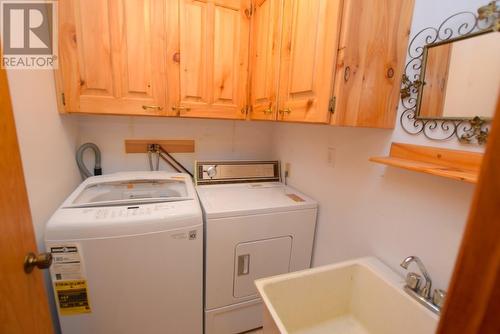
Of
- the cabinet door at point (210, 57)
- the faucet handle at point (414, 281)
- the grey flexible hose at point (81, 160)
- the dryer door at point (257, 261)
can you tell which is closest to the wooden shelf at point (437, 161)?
the faucet handle at point (414, 281)

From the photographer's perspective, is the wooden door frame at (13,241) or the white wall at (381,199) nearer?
the wooden door frame at (13,241)

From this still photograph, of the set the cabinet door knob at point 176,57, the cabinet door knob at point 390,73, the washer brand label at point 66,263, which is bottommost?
the washer brand label at point 66,263

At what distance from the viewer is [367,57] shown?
910 mm

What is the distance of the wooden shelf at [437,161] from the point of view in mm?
724

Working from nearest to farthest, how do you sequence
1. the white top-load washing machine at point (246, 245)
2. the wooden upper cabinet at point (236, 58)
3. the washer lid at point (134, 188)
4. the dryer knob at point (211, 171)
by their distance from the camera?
the wooden upper cabinet at point (236, 58)
the white top-load washing machine at point (246, 245)
the washer lid at point (134, 188)
the dryer knob at point (211, 171)

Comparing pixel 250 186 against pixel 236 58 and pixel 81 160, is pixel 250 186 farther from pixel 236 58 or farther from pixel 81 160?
pixel 81 160

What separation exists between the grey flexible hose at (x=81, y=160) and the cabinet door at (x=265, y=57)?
1207mm

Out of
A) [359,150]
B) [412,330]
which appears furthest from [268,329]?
[359,150]

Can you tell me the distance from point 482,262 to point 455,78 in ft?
2.75

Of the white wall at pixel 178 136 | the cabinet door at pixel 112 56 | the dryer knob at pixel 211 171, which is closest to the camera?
the cabinet door at pixel 112 56

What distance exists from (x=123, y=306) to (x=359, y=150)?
1511 millimetres

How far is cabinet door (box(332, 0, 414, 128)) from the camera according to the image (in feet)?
2.86

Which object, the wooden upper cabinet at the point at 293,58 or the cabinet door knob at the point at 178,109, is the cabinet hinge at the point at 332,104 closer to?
the wooden upper cabinet at the point at 293,58

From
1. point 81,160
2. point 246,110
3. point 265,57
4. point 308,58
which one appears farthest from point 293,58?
point 81,160
